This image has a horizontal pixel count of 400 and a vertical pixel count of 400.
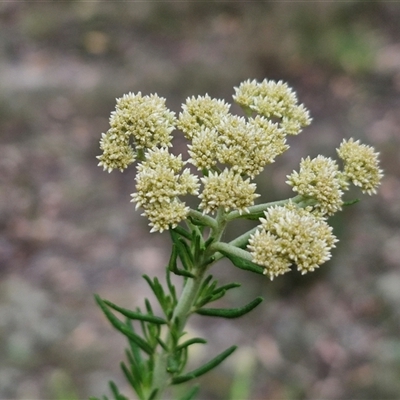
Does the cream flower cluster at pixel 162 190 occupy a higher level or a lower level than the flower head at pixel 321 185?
higher

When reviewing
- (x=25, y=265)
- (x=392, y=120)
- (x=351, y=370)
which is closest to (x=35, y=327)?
(x=25, y=265)

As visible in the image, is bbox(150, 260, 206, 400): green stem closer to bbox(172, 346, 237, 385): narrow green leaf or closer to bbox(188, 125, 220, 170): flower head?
bbox(172, 346, 237, 385): narrow green leaf

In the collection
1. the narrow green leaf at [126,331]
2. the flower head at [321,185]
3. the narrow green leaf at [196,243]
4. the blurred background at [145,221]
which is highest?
the blurred background at [145,221]

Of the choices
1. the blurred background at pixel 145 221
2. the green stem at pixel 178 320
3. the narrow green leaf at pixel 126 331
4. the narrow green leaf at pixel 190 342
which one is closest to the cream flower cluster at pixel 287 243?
the green stem at pixel 178 320

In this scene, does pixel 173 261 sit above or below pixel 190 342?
above

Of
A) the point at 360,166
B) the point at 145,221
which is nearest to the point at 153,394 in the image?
the point at 360,166

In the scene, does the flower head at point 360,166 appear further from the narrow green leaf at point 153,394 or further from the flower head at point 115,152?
the narrow green leaf at point 153,394

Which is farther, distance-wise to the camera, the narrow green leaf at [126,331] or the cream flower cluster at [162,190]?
the narrow green leaf at [126,331]

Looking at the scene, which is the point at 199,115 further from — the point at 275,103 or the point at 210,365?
the point at 210,365
